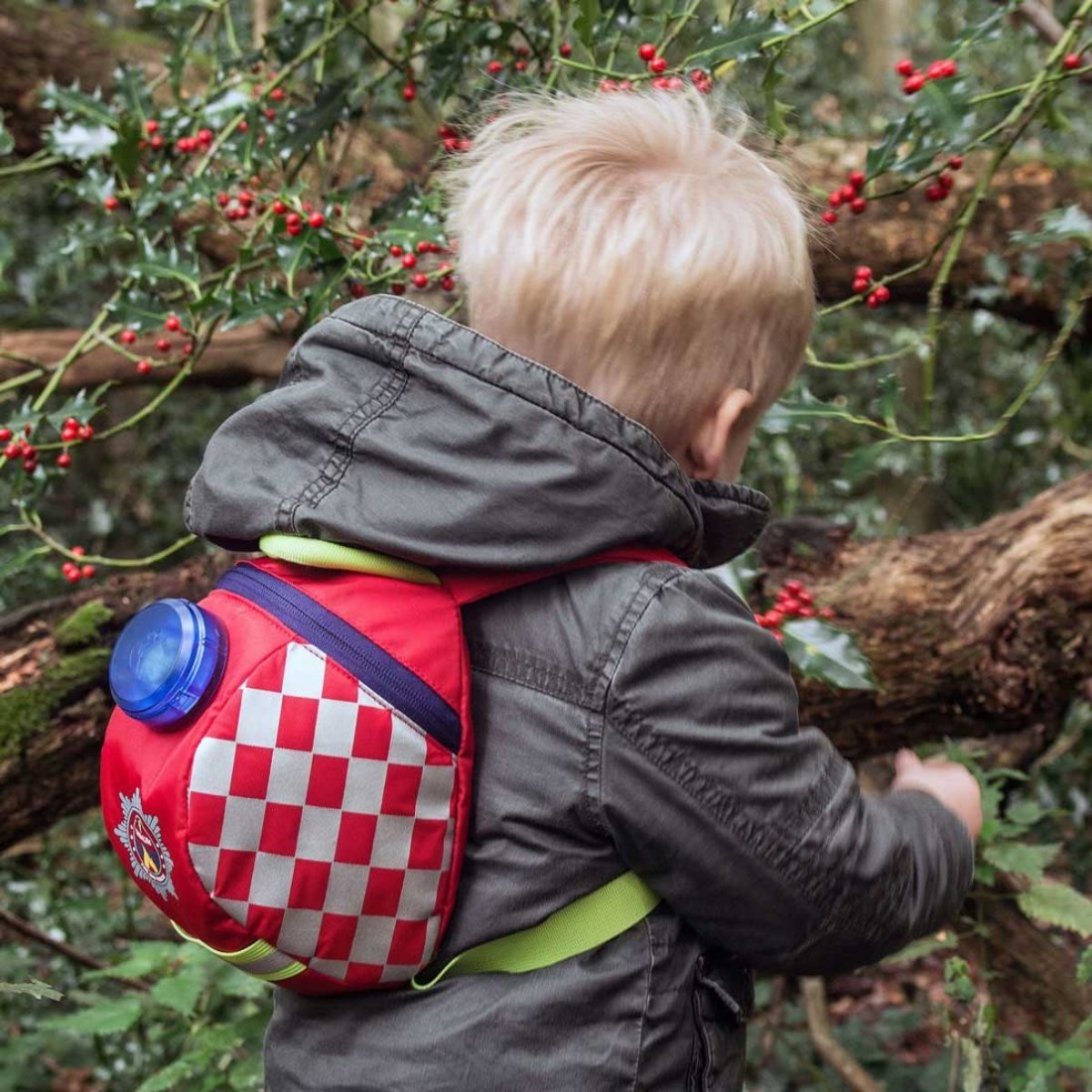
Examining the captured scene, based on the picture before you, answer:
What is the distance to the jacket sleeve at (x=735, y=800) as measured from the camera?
99 centimetres

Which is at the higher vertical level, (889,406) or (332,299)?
(889,406)

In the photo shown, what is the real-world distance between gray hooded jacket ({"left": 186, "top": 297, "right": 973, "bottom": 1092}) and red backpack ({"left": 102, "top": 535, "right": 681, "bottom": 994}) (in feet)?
0.15

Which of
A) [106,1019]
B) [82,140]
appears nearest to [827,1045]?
[106,1019]

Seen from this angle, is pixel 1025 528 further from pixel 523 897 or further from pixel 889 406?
pixel 523 897

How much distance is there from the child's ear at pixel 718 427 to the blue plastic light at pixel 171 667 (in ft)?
1.43

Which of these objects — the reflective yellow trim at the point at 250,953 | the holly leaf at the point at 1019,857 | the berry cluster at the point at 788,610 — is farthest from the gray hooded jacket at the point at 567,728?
the holly leaf at the point at 1019,857

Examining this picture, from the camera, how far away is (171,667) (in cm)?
94

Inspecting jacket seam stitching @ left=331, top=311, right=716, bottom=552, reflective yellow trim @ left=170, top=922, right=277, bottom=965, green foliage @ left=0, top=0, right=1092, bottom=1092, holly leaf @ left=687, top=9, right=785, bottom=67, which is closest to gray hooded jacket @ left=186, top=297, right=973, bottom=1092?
jacket seam stitching @ left=331, top=311, right=716, bottom=552

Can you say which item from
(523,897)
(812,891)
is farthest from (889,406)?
(523,897)

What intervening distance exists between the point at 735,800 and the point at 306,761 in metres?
0.34

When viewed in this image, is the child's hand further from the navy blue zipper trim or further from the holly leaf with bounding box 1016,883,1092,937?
the holly leaf with bounding box 1016,883,1092,937

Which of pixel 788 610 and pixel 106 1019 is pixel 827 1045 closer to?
pixel 788 610

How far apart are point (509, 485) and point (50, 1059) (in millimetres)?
2327

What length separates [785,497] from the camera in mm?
4098
